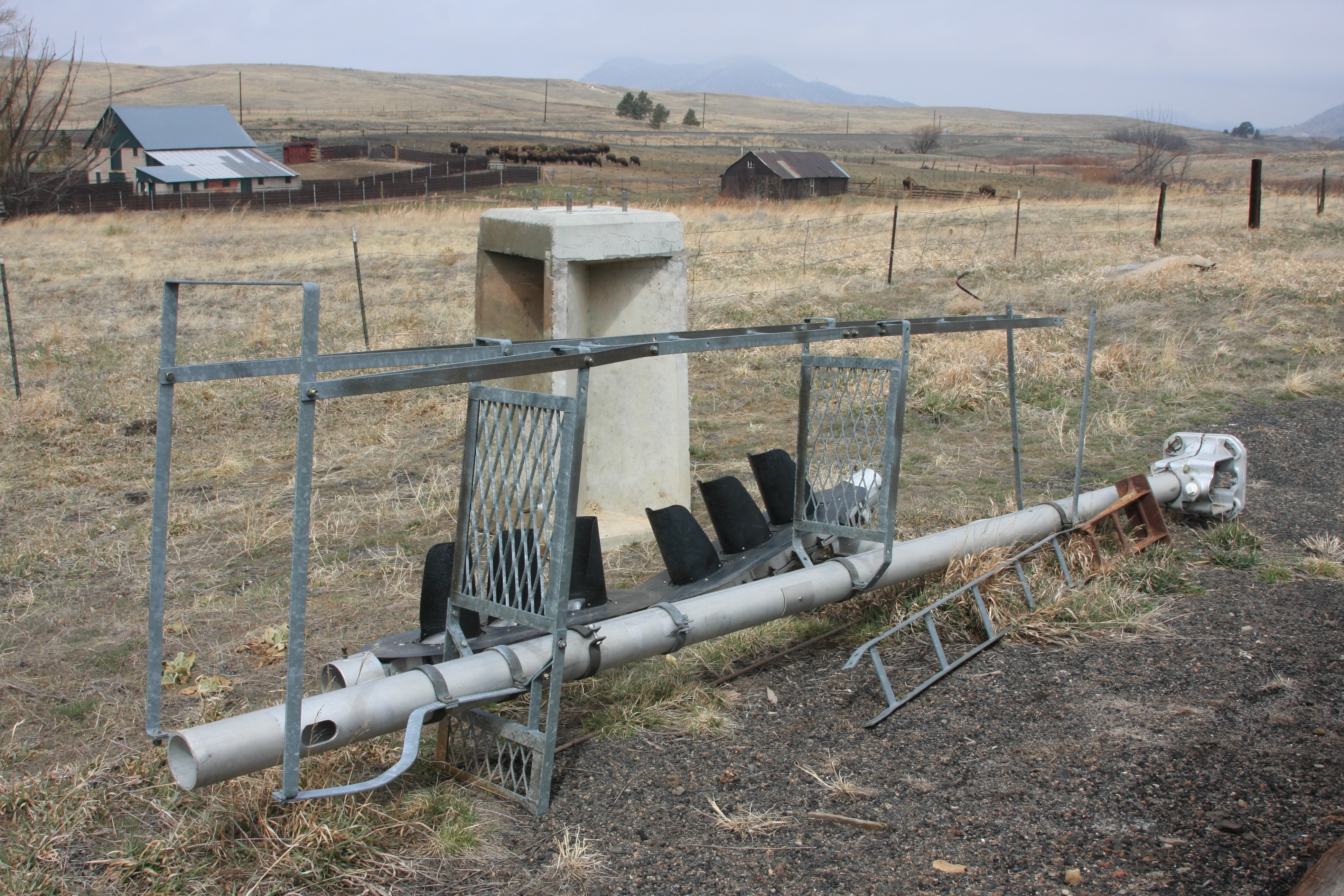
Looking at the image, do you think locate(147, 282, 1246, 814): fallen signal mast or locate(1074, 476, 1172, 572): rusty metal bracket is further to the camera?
locate(1074, 476, 1172, 572): rusty metal bracket

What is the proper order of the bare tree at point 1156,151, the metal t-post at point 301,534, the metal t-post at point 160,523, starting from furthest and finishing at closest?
the bare tree at point 1156,151 < the metal t-post at point 160,523 < the metal t-post at point 301,534

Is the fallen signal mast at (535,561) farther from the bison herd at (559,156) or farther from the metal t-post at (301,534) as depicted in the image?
the bison herd at (559,156)

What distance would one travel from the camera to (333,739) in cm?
→ 289

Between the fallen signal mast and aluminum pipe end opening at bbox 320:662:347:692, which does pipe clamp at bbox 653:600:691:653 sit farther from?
aluminum pipe end opening at bbox 320:662:347:692

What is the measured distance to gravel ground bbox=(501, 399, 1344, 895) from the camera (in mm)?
2818

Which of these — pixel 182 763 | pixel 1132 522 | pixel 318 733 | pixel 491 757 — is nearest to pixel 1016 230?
pixel 1132 522

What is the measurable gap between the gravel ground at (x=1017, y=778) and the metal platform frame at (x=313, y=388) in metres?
0.44

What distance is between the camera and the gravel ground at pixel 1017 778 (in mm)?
2818

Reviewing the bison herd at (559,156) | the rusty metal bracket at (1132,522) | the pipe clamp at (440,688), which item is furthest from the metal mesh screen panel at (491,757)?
the bison herd at (559,156)

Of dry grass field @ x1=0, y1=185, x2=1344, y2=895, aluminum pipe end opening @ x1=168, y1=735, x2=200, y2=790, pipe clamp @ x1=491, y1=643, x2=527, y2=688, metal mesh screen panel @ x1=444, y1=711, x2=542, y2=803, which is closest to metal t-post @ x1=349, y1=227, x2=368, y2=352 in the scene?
dry grass field @ x1=0, y1=185, x2=1344, y2=895

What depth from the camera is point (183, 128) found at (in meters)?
48.8

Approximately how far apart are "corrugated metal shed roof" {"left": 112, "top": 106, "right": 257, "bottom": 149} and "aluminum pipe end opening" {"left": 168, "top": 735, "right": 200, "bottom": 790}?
168ft

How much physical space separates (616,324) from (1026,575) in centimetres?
280

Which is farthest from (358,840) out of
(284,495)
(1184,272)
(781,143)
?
(781,143)
